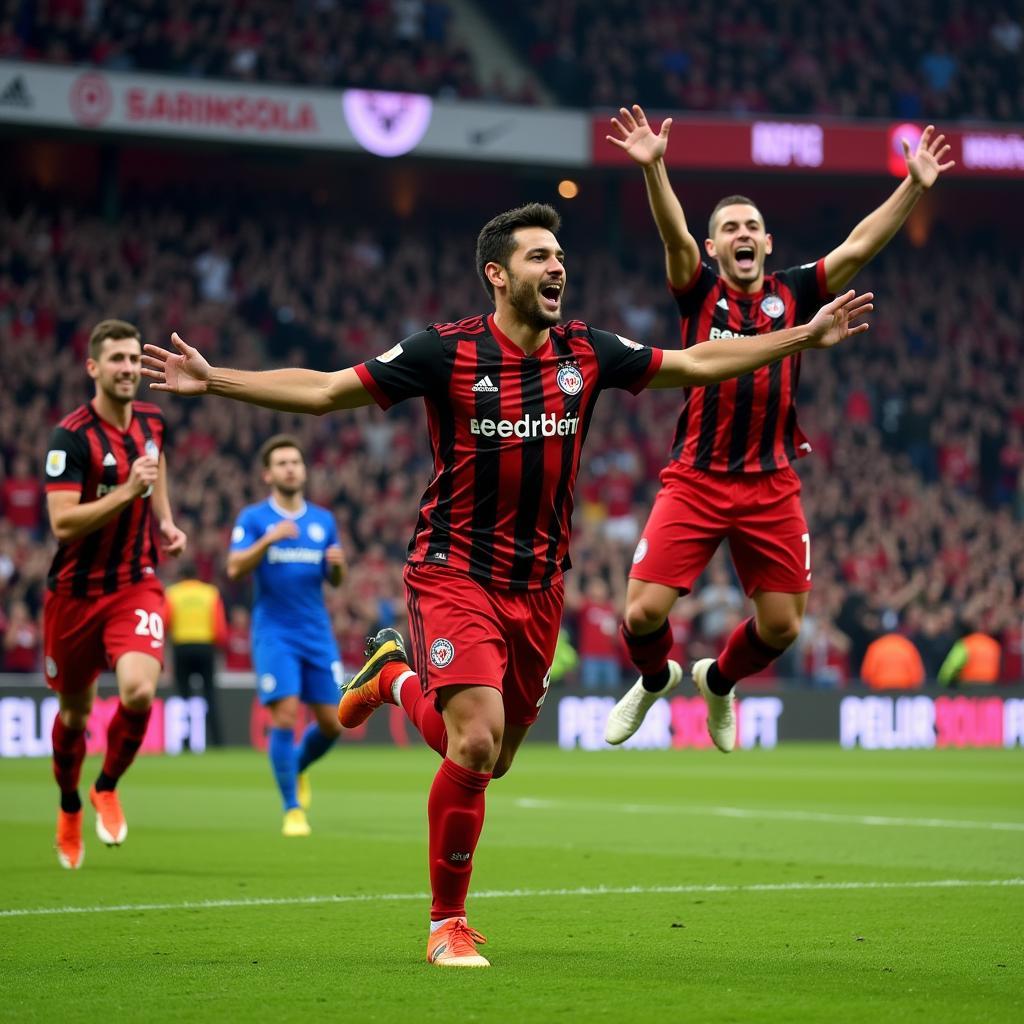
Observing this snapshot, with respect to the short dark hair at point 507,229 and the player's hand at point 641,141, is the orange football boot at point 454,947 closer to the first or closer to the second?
the short dark hair at point 507,229

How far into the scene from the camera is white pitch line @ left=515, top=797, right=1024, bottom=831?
12.2m

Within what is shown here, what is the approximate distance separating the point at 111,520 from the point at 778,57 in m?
27.1

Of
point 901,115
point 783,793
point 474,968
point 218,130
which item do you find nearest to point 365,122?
point 218,130

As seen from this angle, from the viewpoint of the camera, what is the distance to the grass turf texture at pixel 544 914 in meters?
5.33

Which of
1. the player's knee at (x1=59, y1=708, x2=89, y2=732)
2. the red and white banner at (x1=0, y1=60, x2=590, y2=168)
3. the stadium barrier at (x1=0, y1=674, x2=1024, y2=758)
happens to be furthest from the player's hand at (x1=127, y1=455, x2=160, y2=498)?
the red and white banner at (x1=0, y1=60, x2=590, y2=168)

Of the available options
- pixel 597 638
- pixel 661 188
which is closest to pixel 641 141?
pixel 661 188

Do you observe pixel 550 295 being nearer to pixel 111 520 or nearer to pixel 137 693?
pixel 111 520

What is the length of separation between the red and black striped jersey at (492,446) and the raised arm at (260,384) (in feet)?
0.85

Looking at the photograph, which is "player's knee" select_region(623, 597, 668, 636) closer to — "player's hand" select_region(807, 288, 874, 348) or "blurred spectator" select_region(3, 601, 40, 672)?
"player's hand" select_region(807, 288, 874, 348)

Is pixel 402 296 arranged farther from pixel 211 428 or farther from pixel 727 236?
pixel 727 236

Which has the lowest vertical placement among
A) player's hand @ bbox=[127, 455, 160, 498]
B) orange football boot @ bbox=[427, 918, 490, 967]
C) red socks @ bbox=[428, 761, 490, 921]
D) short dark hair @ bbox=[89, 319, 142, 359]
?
orange football boot @ bbox=[427, 918, 490, 967]

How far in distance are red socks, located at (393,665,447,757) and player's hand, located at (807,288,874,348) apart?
1.86 meters

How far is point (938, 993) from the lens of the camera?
546cm

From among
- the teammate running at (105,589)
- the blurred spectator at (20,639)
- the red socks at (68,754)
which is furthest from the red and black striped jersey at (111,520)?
the blurred spectator at (20,639)
